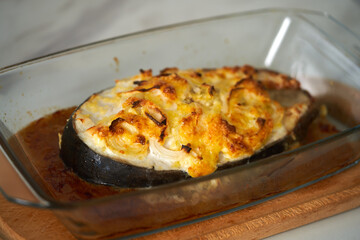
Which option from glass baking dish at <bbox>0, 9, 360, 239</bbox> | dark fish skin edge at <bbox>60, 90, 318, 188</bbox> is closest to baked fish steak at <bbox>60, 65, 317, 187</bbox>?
dark fish skin edge at <bbox>60, 90, 318, 188</bbox>

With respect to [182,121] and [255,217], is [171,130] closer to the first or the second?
[182,121]

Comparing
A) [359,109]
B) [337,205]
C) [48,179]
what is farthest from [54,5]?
[337,205]

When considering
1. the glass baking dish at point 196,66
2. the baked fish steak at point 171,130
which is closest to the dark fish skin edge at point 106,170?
the baked fish steak at point 171,130

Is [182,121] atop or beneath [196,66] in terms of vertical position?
atop

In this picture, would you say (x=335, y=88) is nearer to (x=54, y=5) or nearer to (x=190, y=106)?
(x=190, y=106)

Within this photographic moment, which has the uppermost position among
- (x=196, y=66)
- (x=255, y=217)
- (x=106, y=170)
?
(x=196, y=66)

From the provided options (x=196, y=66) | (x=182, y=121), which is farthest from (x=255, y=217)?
(x=196, y=66)

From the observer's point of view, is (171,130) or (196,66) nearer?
(171,130)

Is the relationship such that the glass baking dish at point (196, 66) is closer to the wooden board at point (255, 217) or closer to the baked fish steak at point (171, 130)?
the wooden board at point (255, 217)
